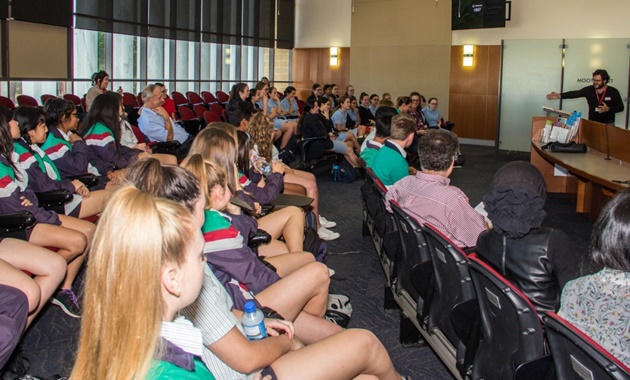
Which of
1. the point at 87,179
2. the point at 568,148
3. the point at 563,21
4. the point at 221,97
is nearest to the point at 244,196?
the point at 87,179

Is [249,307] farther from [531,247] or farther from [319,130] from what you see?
[319,130]

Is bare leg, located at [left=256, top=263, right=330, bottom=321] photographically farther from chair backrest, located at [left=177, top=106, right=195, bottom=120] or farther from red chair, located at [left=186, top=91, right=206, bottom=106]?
red chair, located at [left=186, top=91, right=206, bottom=106]

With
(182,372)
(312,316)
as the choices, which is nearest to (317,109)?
(312,316)

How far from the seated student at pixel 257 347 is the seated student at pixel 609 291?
740mm

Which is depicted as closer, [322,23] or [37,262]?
[37,262]

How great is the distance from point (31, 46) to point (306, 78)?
887cm

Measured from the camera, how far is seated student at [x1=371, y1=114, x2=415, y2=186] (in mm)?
5289

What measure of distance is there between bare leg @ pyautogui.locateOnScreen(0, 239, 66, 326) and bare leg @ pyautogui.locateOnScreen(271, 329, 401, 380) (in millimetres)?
1668

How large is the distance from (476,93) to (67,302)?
12.5 meters

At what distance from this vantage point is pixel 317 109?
975 centimetres

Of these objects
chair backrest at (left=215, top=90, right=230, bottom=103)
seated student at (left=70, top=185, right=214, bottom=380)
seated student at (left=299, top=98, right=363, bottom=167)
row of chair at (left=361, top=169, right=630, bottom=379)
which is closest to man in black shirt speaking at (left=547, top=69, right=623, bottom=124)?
seated student at (left=299, top=98, right=363, bottom=167)

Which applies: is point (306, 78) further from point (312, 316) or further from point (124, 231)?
point (124, 231)

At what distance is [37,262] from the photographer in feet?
11.3

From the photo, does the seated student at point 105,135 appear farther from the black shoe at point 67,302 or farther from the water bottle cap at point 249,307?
the water bottle cap at point 249,307
